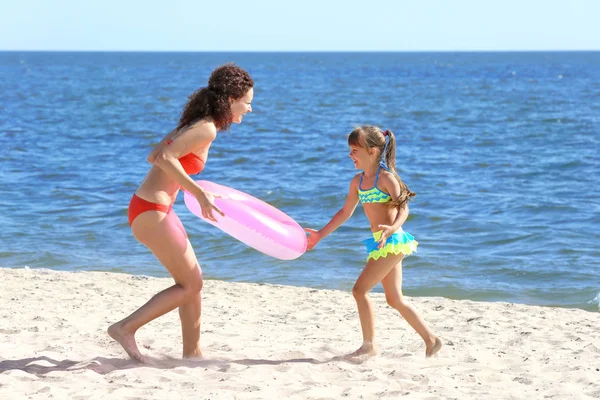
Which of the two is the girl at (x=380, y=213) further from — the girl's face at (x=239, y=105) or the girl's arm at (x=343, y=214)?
the girl's face at (x=239, y=105)

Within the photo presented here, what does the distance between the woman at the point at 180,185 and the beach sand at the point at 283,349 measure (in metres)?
0.39

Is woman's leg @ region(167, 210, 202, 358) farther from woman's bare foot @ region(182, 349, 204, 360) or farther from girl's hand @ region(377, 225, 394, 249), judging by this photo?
girl's hand @ region(377, 225, 394, 249)

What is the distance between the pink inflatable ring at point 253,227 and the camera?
4.41 meters

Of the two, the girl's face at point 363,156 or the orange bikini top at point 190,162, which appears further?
the girl's face at point 363,156

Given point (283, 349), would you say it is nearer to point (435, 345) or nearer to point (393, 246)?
point (435, 345)

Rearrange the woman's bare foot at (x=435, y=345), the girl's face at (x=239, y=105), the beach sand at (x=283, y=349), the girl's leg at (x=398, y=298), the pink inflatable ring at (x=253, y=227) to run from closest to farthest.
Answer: the beach sand at (x=283, y=349)
the girl's face at (x=239, y=105)
the pink inflatable ring at (x=253, y=227)
the girl's leg at (x=398, y=298)
the woman's bare foot at (x=435, y=345)

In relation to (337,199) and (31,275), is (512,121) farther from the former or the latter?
(31,275)

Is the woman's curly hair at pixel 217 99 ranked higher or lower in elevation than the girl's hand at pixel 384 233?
higher

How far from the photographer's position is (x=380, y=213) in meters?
4.58

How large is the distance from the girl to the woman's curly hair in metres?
0.74

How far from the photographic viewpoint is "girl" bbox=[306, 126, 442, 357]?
178 inches

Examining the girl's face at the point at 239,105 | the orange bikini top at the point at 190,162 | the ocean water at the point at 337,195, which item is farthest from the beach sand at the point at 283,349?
the girl's face at the point at 239,105

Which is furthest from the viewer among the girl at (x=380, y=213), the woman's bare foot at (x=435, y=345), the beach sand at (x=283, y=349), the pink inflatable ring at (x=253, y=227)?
the woman's bare foot at (x=435, y=345)

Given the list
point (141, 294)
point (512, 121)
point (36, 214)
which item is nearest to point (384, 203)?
point (141, 294)
